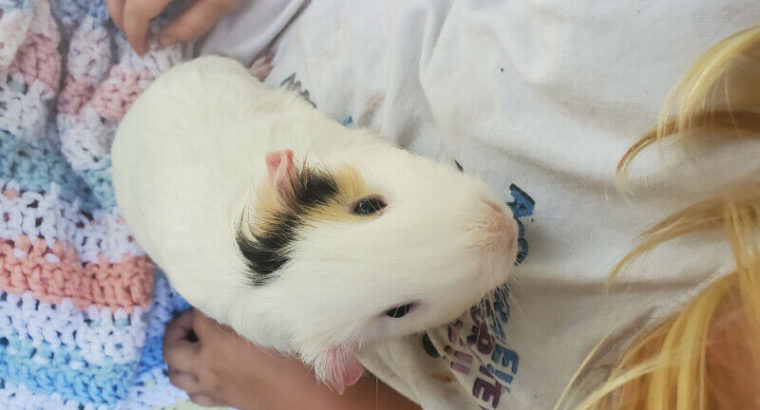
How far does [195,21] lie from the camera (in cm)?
97

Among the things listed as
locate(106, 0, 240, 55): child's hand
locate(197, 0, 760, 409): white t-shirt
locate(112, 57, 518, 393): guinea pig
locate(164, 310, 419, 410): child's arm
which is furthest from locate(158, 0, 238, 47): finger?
locate(164, 310, 419, 410): child's arm

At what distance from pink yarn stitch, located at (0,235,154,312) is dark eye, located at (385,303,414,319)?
60 centimetres

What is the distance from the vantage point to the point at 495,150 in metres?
0.65

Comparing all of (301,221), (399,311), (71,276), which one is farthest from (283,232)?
(71,276)

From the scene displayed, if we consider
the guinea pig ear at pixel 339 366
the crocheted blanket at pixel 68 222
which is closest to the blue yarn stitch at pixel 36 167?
the crocheted blanket at pixel 68 222

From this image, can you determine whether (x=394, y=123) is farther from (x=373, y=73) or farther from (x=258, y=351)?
(x=258, y=351)

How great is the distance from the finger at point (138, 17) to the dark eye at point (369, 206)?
54 cm

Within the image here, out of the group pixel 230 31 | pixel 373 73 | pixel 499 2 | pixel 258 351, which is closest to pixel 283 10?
pixel 230 31

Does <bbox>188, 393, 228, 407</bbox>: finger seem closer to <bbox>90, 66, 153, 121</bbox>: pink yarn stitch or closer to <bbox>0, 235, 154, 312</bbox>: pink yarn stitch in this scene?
<bbox>0, 235, 154, 312</bbox>: pink yarn stitch

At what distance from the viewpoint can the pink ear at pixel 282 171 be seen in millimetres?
668

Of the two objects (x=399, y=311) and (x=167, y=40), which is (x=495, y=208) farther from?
(x=167, y=40)

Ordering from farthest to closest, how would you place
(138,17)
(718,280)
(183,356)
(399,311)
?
(183,356) → (138,17) → (399,311) → (718,280)

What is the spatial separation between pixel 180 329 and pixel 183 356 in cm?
5

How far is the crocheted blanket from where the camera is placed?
0.96 meters
